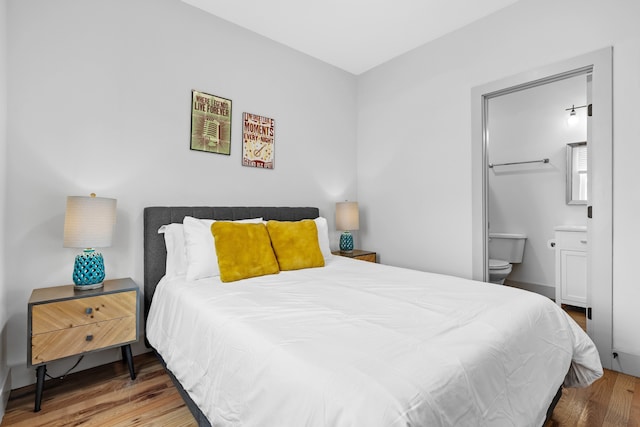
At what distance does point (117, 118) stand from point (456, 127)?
9.57 feet

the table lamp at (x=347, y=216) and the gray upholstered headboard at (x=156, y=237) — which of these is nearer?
the gray upholstered headboard at (x=156, y=237)

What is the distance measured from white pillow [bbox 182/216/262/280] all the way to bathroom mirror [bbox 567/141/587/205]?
3932 millimetres

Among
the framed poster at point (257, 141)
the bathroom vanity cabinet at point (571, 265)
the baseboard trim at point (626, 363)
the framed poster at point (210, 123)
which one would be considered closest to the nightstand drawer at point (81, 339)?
the framed poster at point (210, 123)

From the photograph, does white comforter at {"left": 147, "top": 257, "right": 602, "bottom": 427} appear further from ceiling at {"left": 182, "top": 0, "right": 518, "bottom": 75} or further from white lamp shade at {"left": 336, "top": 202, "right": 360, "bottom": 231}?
ceiling at {"left": 182, "top": 0, "right": 518, "bottom": 75}

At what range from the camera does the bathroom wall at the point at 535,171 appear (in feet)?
12.0

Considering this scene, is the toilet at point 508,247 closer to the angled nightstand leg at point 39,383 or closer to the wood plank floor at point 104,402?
the wood plank floor at point 104,402

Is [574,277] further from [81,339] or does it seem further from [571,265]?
[81,339]

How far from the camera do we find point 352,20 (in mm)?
2852

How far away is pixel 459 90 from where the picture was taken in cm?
300

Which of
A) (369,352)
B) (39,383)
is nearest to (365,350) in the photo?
(369,352)

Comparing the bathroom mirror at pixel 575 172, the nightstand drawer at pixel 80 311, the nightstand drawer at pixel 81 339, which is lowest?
the nightstand drawer at pixel 81 339

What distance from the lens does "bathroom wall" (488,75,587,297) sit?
3.65 m

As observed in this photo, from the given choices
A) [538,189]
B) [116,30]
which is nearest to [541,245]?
[538,189]

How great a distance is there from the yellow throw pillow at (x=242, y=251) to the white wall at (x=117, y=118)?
68 cm
